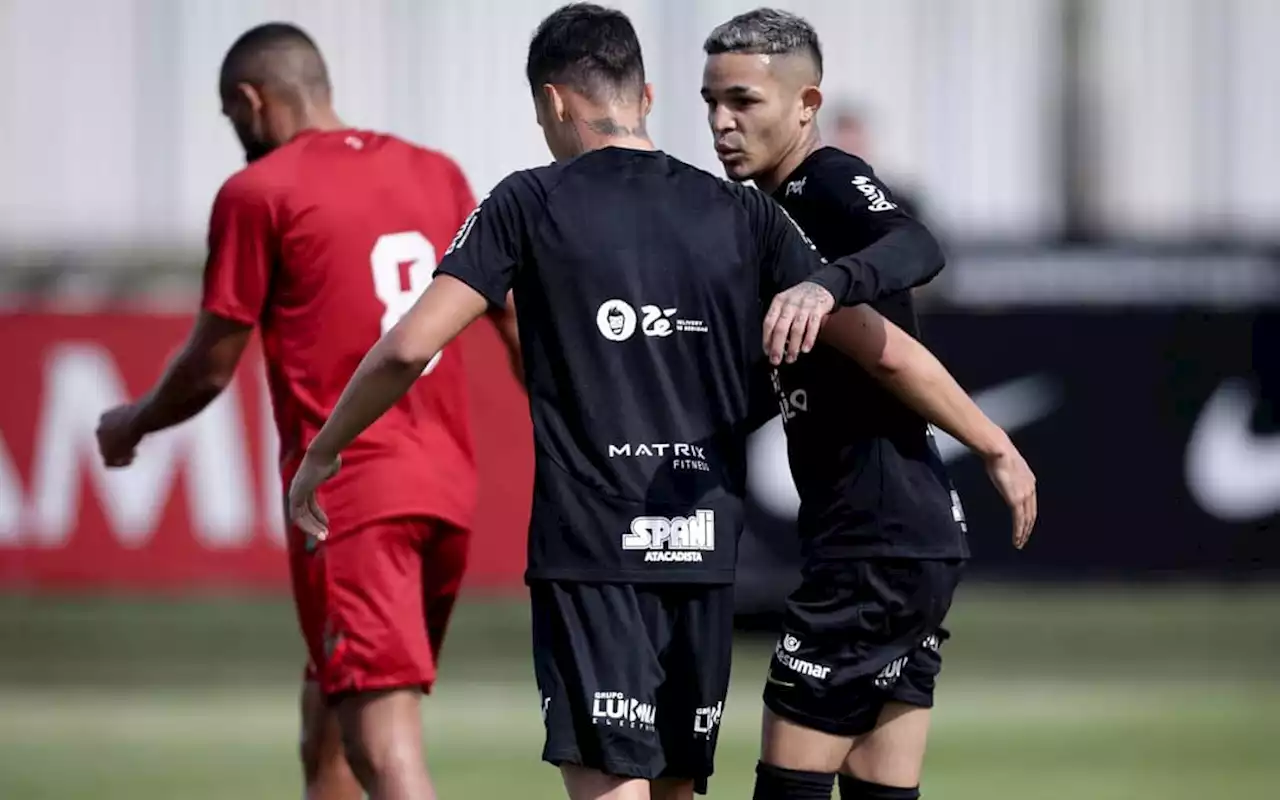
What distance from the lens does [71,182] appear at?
15.7m

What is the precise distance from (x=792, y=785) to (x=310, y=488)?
56.7 inches

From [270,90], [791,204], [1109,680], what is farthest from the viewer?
[1109,680]

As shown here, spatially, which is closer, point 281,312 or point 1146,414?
point 281,312

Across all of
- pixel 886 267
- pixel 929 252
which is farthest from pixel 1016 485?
pixel 886 267

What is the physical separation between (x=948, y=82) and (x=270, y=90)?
9.62 m

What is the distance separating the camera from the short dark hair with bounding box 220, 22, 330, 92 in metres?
6.90

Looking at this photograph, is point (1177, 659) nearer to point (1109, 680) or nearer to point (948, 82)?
point (1109, 680)

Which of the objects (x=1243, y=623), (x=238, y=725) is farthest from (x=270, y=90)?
(x=1243, y=623)

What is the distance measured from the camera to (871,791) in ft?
19.9

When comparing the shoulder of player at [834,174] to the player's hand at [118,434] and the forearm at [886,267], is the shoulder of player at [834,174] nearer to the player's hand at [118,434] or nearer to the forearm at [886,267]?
the forearm at [886,267]

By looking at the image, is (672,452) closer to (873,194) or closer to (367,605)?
(873,194)

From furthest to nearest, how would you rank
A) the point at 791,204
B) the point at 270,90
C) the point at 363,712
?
the point at 270,90
the point at 363,712
the point at 791,204

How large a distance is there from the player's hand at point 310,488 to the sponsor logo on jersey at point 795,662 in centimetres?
120

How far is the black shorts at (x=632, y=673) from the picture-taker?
17.2ft
